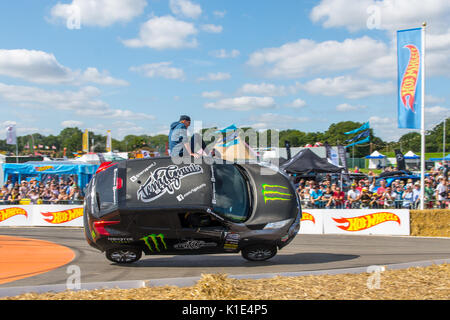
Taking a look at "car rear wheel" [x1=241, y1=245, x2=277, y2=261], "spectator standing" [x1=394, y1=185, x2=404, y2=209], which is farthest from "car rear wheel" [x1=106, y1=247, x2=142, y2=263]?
"spectator standing" [x1=394, y1=185, x2=404, y2=209]

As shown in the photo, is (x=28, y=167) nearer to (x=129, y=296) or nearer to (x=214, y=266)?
(x=214, y=266)

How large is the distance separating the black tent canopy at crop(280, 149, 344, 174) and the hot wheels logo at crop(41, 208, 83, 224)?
36.1 feet

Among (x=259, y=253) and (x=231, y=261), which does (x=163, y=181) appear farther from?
(x=259, y=253)

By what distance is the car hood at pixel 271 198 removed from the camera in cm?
808

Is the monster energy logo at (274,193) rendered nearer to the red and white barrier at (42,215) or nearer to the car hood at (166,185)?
the car hood at (166,185)

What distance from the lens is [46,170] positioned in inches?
1011

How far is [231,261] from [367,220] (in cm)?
871

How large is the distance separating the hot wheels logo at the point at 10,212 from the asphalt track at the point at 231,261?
6.40 m

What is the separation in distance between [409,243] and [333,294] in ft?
27.2

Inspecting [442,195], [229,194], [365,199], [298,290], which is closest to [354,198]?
[365,199]

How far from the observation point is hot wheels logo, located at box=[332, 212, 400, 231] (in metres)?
15.4

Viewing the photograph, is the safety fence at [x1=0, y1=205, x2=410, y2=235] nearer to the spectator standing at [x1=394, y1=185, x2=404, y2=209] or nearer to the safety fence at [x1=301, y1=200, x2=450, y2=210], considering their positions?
the safety fence at [x1=301, y1=200, x2=450, y2=210]

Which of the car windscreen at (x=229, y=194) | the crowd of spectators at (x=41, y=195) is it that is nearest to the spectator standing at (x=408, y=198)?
the car windscreen at (x=229, y=194)
